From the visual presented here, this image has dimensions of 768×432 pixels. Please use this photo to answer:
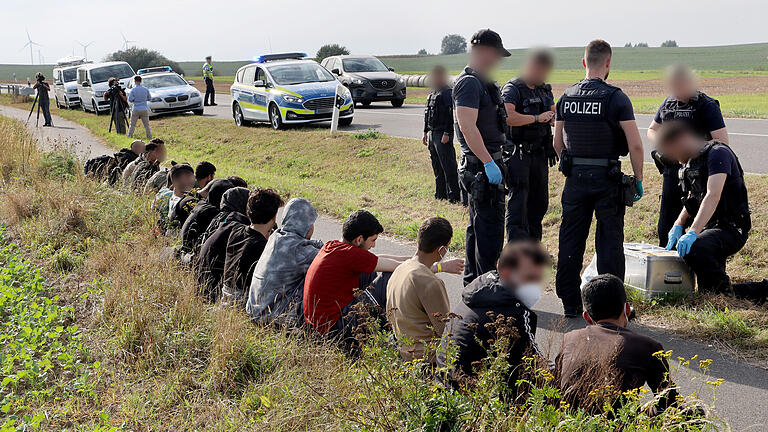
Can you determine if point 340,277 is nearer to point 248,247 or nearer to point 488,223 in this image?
point 248,247

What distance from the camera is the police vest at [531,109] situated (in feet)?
22.2

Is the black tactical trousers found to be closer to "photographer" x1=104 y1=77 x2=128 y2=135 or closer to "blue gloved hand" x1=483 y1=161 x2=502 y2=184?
"blue gloved hand" x1=483 y1=161 x2=502 y2=184

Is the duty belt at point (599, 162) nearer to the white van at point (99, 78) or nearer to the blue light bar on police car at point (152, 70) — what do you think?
the blue light bar on police car at point (152, 70)

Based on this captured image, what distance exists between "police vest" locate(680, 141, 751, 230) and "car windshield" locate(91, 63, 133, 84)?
26.8 meters

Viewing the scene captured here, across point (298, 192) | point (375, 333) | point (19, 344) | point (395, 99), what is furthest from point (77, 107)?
point (375, 333)

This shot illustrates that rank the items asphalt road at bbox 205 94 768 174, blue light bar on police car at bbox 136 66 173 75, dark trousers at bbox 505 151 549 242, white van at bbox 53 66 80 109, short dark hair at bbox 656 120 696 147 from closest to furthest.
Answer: short dark hair at bbox 656 120 696 147, dark trousers at bbox 505 151 549 242, asphalt road at bbox 205 94 768 174, blue light bar on police car at bbox 136 66 173 75, white van at bbox 53 66 80 109

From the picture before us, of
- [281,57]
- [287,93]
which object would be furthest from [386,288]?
[281,57]

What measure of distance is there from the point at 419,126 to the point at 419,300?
548 inches

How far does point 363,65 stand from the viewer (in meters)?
25.2

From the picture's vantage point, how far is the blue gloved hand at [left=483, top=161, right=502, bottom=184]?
19.3 ft

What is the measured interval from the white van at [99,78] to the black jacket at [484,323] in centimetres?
2737

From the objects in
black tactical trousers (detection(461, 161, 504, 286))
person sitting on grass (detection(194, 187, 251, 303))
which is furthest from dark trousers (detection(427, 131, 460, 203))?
person sitting on grass (detection(194, 187, 251, 303))

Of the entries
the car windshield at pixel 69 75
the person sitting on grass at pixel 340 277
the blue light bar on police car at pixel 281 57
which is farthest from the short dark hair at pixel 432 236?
Answer: the car windshield at pixel 69 75

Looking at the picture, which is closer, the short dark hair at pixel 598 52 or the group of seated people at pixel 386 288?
the group of seated people at pixel 386 288
